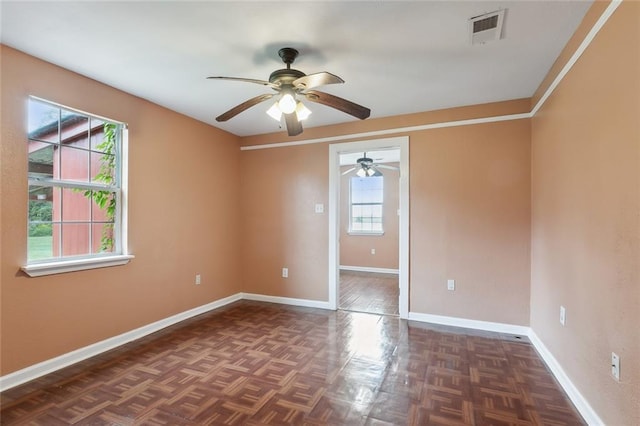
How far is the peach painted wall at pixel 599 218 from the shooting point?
1.46 m

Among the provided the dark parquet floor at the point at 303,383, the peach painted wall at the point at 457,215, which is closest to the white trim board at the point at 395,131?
the peach painted wall at the point at 457,215

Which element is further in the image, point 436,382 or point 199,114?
point 199,114

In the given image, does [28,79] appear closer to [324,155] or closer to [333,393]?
[324,155]

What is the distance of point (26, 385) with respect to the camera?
7.36 ft

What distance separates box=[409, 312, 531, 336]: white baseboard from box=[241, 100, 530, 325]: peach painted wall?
0.06 meters

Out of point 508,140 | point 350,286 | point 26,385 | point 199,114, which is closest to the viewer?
point 26,385

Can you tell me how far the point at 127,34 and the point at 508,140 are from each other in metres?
3.58

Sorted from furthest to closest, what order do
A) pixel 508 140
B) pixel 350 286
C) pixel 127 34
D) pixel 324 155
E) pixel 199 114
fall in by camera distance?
pixel 350 286 → pixel 324 155 → pixel 199 114 → pixel 508 140 → pixel 127 34

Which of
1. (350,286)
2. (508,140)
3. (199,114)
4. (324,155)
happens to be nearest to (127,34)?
(199,114)

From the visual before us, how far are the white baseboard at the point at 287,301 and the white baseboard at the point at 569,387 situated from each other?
233 centimetres

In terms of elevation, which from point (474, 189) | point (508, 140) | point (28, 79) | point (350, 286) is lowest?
point (350, 286)

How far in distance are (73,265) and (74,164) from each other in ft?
2.92

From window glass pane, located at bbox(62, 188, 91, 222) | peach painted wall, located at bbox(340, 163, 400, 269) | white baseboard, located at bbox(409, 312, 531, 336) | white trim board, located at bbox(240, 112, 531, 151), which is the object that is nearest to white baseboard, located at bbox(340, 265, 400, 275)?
peach painted wall, located at bbox(340, 163, 400, 269)

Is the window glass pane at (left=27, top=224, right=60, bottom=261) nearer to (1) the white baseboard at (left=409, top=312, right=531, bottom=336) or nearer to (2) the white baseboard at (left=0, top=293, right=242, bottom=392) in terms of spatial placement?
(2) the white baseboard at (left=0, top=293, right=242, bottom=392)
